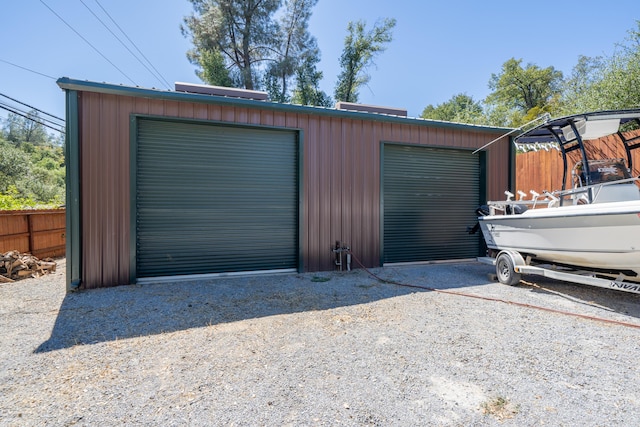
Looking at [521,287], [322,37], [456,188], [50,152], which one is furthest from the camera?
[50,152]

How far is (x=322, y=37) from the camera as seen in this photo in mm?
Result: 19406

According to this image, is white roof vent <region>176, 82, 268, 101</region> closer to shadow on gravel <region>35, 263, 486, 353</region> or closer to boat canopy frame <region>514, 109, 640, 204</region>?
shadow on gravel <region>35, 263, 486, 353</region>

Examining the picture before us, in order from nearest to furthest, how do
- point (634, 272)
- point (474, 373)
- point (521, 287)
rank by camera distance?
point (474, 373) < point (634, 272) < point (521, 287)

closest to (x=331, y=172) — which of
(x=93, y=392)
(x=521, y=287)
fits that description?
(x=521, y=287)

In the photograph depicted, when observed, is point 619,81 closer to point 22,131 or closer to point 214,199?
point 214,199

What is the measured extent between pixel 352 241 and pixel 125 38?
559 inches

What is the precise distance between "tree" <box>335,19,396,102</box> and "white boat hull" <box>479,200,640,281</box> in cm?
1699

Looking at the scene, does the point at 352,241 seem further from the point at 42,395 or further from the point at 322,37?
the point at 322,37

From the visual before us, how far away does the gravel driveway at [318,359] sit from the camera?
183 centimetres

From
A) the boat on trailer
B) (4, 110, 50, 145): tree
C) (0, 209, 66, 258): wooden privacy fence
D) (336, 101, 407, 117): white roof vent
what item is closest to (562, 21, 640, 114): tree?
the boat on trailer

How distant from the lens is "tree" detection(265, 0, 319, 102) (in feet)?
61.3

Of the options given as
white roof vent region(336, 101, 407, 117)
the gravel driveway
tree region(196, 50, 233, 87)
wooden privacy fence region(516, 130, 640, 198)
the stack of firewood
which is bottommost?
the gravel driveway

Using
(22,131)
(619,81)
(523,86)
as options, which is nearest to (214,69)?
(619,81)

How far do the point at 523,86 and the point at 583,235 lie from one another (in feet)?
101
